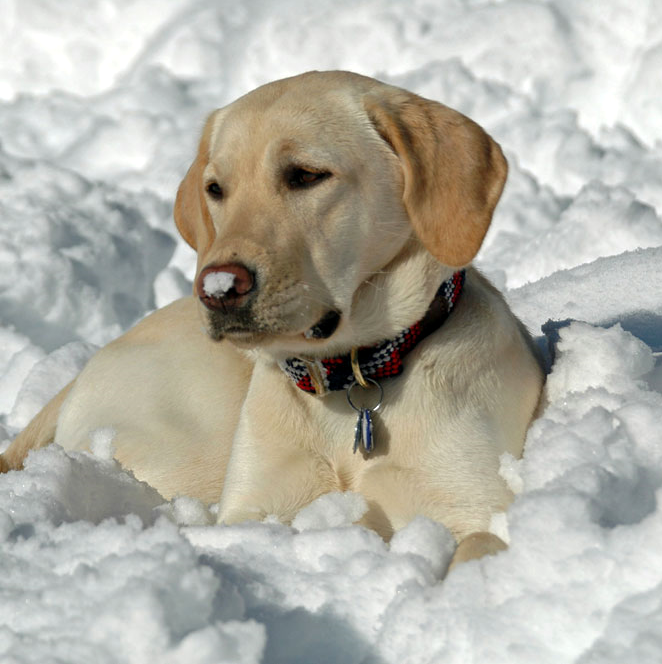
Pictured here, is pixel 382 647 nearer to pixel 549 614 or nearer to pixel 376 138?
pixel 549 614

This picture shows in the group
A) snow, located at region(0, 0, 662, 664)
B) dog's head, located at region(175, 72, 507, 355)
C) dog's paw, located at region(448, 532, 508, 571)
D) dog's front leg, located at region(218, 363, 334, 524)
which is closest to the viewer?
snow, located at region(0, 0, 662, 664)

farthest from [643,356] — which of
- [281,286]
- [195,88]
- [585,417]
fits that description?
[195,88]

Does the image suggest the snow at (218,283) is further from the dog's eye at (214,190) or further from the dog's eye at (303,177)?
the dog's eye at (214,190)

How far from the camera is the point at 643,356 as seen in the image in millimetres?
3020

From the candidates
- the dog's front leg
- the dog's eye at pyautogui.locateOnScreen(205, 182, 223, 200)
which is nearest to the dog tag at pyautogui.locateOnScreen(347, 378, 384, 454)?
the dog's front leg

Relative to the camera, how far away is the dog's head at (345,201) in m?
2.55

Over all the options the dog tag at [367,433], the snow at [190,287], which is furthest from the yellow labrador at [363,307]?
the snow at [190,287]

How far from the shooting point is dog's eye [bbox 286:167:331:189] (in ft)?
8.70

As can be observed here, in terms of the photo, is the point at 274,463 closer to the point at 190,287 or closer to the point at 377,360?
the point at 377,360

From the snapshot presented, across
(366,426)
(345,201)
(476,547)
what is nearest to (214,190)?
(345,201)

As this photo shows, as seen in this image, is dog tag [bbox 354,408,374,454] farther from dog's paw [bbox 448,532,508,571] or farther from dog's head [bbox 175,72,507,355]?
dog's paw [bbox 448,532,508,571]

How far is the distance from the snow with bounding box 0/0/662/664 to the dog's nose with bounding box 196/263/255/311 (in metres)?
0.54

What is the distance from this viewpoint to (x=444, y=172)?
2.72 m

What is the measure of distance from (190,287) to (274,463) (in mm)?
3211
